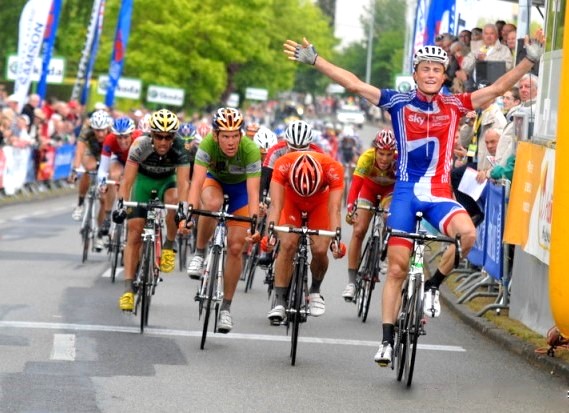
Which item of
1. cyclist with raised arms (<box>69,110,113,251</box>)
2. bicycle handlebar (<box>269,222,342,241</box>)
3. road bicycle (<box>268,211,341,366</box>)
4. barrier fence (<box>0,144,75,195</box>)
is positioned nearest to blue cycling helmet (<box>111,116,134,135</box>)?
cyclist with raised arms (<box>69,110,113,251</box>)

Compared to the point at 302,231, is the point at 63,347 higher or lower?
lower

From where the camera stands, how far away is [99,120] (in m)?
19.6

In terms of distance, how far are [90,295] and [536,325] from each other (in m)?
4.60

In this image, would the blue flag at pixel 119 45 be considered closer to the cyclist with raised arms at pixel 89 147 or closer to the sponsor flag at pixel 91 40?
the sponsor flag at pixel 91 40

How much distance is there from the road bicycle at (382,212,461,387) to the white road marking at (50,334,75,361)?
7.52 ft

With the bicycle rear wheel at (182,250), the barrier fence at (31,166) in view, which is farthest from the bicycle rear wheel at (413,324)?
the barrier fence at (31,166)

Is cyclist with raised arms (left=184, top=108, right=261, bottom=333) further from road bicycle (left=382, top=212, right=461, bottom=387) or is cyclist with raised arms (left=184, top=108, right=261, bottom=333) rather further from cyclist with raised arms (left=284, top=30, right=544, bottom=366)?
road bicycle (left=382, top=212, right=461, bottom=387)

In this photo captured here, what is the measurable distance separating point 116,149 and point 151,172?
11.1 feet

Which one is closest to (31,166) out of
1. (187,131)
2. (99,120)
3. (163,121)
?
(99,120)

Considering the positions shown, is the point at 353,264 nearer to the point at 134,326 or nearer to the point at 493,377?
the point at 134,326

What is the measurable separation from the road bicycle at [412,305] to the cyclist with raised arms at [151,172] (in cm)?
317

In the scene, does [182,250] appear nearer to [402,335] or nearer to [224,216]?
[224,216]

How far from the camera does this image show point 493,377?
10.8m

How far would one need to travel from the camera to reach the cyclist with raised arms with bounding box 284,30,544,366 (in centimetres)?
1062
